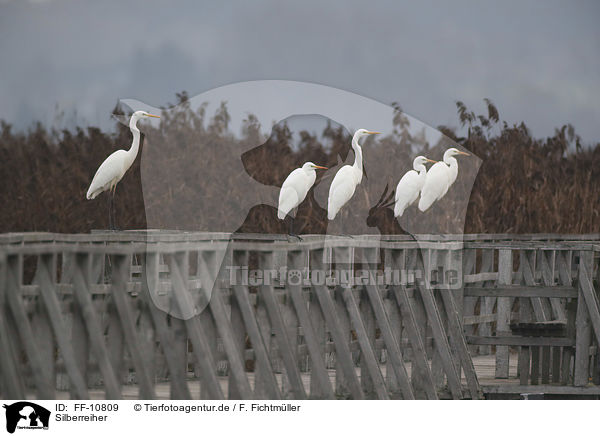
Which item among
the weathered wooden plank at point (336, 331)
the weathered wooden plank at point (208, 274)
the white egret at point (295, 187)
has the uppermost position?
the white egret at point (295, 187)

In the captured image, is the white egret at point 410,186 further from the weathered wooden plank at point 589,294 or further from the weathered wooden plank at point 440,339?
the weathered wooden plank at point 589,294

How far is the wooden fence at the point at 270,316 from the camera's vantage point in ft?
10.3

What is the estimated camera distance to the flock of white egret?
446 centimetres

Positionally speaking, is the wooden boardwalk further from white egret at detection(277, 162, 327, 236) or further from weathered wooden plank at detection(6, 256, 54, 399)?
white egret at detection(277, 162, 327, 236)

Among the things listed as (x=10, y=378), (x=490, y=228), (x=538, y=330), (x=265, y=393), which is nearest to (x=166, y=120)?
(x=265, y=393)

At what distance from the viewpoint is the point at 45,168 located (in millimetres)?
5383

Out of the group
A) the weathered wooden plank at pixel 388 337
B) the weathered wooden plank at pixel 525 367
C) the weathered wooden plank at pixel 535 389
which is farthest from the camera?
the weathered wooden plank at pixel 525 367

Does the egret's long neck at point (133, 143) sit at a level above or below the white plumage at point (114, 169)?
above

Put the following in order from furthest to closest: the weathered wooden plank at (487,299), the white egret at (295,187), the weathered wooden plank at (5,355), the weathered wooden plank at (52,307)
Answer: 1. the weathered wooden plank at (487,299)
2. the white egret at (295,187)
3. the weathered wooden plank at (52,307)
4. the weathered wooden plank at (5,355)

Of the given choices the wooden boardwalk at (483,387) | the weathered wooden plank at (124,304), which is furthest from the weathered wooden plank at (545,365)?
the weathered wooden plank at (124,304)

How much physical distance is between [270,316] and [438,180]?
5.51ft

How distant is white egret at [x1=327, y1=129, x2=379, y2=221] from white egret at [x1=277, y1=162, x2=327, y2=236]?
0.12 metres

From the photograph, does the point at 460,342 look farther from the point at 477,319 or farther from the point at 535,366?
the point at 477,319
